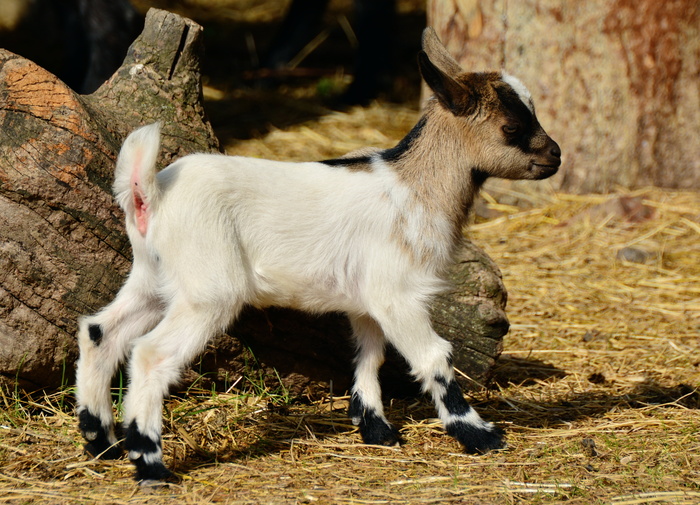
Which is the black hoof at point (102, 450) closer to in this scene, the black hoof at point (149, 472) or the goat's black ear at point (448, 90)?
the black hoof at point (149, 472)

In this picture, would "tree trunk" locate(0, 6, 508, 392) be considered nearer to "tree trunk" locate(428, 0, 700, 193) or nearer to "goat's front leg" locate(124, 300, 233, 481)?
"goat's front leg" locate(124, 300, 233, 481)

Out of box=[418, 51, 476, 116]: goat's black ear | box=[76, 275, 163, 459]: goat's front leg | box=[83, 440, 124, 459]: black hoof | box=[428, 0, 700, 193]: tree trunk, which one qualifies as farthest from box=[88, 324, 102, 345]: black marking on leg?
box=[428, 0, 700, 193]: tree trunk

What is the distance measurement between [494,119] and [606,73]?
12.5 feet

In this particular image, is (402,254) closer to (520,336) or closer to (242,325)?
(242,325)

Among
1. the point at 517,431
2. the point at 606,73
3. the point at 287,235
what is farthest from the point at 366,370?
the point at 606,73

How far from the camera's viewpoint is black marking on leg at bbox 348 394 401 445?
3.95 meters

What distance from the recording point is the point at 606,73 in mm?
7309

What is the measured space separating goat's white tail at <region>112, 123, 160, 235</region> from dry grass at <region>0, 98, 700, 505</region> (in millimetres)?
1012

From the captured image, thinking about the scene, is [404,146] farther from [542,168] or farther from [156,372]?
[156,372]

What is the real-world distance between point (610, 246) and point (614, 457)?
3.44m

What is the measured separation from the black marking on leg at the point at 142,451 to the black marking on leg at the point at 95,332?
475mm

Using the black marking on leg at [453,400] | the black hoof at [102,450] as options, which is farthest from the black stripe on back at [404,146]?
the black hoof at [102,450]

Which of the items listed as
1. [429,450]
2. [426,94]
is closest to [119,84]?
[429,450]

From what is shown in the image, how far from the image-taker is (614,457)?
372 cm
